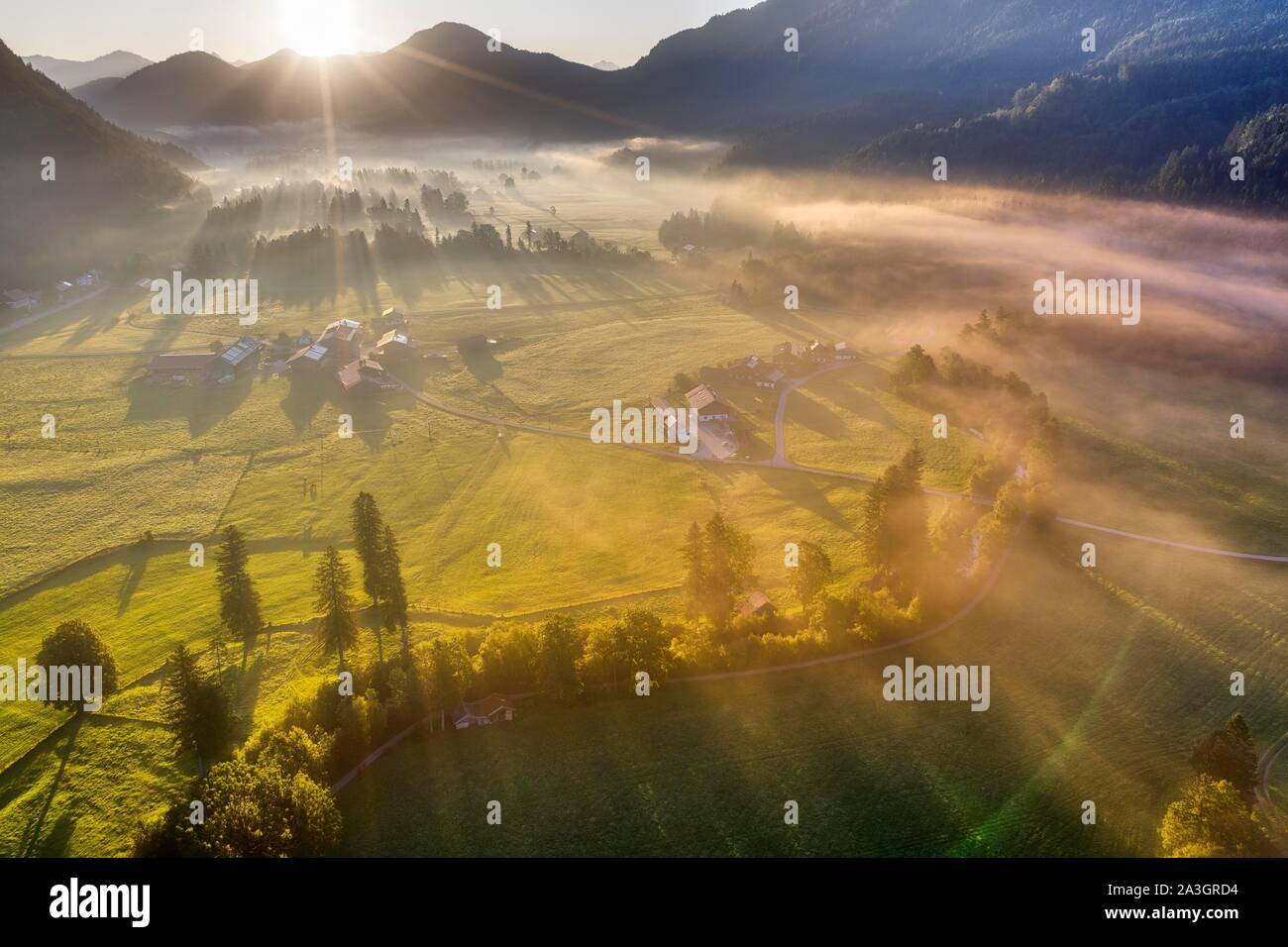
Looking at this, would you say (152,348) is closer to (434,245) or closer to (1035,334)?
(434,245)


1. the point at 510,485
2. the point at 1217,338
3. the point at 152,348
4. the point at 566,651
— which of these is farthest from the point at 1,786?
the point at 1217,338

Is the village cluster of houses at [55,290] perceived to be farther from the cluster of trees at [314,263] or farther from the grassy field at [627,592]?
the grassy field at [627,592]

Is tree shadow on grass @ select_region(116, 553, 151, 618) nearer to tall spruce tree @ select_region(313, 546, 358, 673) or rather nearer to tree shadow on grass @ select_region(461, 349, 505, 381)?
tall spruce tree @ select_region(313, 546, 358, 673)

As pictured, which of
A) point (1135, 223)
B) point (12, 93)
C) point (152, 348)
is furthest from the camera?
point (12, 93)

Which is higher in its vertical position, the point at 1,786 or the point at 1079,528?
the point at 1079,528

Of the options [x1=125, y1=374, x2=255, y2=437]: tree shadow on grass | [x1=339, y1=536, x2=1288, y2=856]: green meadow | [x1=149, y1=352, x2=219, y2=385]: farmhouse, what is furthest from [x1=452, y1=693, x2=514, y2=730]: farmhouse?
[x1=149, y1=352, x2=219, y2=385]: farmhouse

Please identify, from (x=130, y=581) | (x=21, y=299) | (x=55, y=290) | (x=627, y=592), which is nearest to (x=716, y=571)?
(x=627, y=592)
